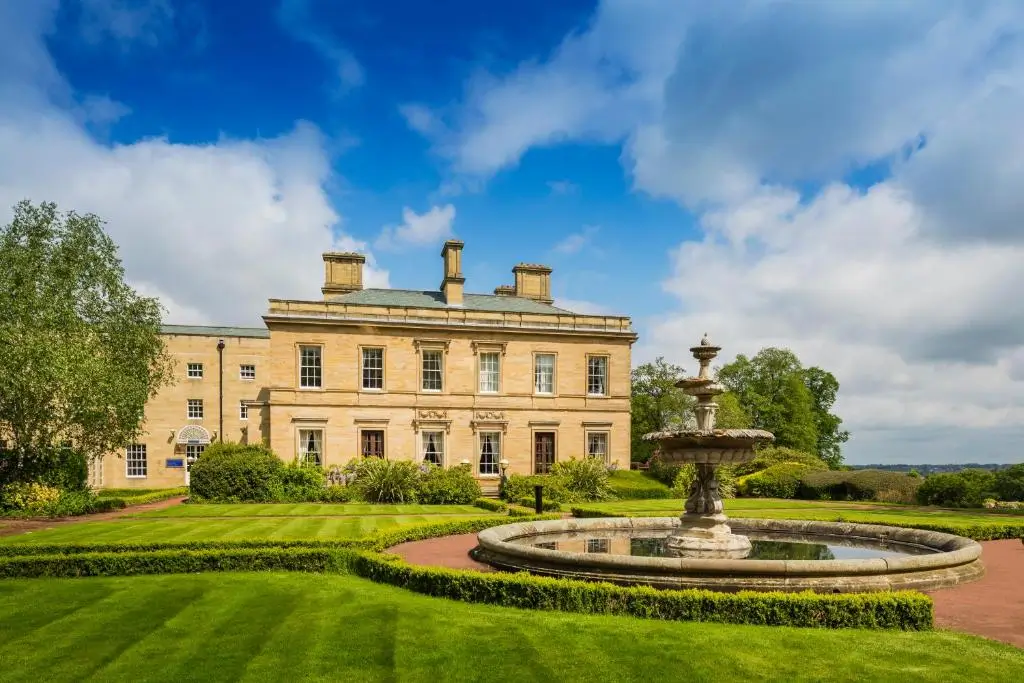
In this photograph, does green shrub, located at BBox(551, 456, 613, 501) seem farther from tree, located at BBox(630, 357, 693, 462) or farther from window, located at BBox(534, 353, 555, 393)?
tree, located at BBox(630, 357, 693, 462)

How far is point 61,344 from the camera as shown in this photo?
23.6 m

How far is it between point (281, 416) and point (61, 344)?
10.2 m

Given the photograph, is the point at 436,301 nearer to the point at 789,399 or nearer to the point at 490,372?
the point at 490,372

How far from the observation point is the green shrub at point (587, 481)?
29.9 meters

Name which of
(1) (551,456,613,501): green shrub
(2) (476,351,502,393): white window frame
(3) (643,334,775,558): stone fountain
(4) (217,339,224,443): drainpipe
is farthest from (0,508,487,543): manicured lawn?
(4) (217,339,224,443): drainpipe

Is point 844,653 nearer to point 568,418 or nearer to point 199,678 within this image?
point 199,678

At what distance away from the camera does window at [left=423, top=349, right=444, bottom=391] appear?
3419cm

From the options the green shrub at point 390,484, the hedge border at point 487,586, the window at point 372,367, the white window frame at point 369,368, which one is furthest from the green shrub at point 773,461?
the hedge border at point 487,586

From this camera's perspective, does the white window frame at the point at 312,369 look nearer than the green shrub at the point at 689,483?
No

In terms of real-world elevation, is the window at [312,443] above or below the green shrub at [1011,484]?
above

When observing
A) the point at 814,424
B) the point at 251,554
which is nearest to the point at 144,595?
the point at 251,554

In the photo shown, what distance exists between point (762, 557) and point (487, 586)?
5528mm

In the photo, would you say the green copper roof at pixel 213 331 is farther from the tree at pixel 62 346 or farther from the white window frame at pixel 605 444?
the white window frame at pixel 605 444

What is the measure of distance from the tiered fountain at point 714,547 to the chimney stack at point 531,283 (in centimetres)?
2350
